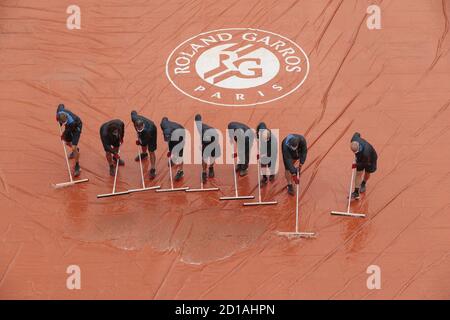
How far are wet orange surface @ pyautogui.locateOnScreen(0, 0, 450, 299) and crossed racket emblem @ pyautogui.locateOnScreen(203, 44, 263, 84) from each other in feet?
2.34

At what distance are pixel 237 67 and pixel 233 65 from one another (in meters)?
0.08

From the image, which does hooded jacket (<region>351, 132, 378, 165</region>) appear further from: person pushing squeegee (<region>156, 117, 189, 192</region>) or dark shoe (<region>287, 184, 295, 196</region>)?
person pushing squeegee (<region>156, 117, 189, 192</region>)

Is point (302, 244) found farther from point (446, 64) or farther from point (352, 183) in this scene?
point (446, 64)

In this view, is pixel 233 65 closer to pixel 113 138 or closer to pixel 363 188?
pixel 113 138

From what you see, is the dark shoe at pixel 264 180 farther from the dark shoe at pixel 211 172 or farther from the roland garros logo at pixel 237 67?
the roland garros logo at pixel 237 67

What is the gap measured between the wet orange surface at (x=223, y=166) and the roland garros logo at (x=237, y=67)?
0.20 metres

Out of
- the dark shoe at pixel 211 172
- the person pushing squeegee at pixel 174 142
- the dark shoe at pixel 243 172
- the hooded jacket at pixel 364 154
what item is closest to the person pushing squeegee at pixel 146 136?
the person pushing squeegee at pixel 174 142

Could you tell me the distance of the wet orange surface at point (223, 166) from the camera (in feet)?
32.0

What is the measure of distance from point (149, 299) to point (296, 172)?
2522mm

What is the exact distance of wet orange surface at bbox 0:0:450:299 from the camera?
9758mm

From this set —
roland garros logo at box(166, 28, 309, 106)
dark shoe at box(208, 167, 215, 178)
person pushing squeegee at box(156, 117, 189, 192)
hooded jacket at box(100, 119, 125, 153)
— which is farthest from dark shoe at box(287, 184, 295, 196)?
hooded jacket at box(100, 119, 125, 153)

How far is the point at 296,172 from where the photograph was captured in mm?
10547

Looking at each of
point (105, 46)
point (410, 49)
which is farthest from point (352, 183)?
point (105, 46)

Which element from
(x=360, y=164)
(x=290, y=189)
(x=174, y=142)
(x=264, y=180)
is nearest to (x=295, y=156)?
(x=290, y=189)
